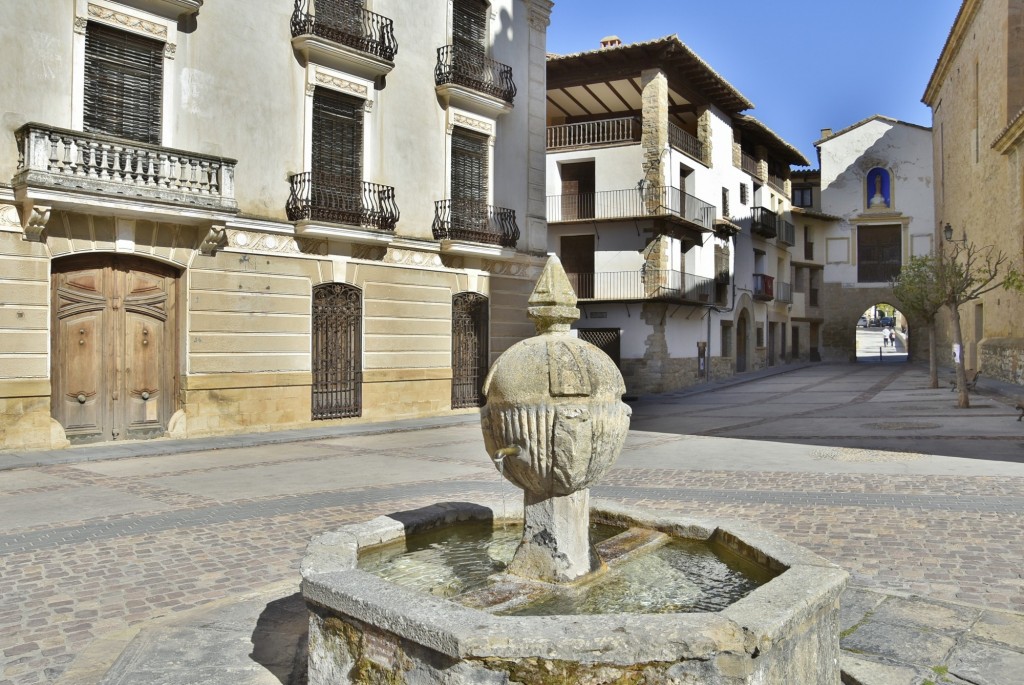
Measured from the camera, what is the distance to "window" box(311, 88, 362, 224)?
1582 centimetres

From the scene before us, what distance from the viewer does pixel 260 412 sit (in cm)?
1482

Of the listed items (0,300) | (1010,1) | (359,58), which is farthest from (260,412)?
(1010,1)

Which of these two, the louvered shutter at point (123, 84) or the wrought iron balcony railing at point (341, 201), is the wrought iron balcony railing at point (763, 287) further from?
the louvered shutter at point (123, 84)

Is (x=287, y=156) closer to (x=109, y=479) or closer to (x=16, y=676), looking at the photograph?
(x=109, y=479)

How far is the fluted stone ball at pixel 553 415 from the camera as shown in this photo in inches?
155

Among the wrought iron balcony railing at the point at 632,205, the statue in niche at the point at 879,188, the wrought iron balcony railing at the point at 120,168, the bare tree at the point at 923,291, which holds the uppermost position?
the statue in niche at the point at 879,188

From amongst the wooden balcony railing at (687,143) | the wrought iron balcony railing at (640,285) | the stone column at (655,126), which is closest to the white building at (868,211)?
the wooden balcony railing at (687,143)

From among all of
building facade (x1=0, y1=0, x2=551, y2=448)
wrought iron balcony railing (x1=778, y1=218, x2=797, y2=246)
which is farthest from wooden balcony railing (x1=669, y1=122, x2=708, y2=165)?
wrought iron balcony railing (x1=778, y1=218, x2=797, y2=246)

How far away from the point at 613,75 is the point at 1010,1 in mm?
12544

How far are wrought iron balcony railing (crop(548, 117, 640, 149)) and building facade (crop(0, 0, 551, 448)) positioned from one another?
8532mm

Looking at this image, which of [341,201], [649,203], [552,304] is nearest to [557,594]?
[552,304]

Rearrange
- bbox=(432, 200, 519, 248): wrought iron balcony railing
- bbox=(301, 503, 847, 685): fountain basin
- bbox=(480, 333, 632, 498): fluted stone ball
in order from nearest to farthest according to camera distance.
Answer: bbox=(301, 503, 847, 685): fountain basin, bbox=(480, 333, 632, 498): fluted stone ball, bbox=(432, 200, 519, 248): wrought iron balcony railing

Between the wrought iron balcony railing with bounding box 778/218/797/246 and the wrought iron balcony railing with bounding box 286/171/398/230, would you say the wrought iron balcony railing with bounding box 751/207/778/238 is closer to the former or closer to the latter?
the wrought iron balcony railing with bounding box 778/218/797/246

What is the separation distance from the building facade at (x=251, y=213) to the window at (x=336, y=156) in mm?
45
